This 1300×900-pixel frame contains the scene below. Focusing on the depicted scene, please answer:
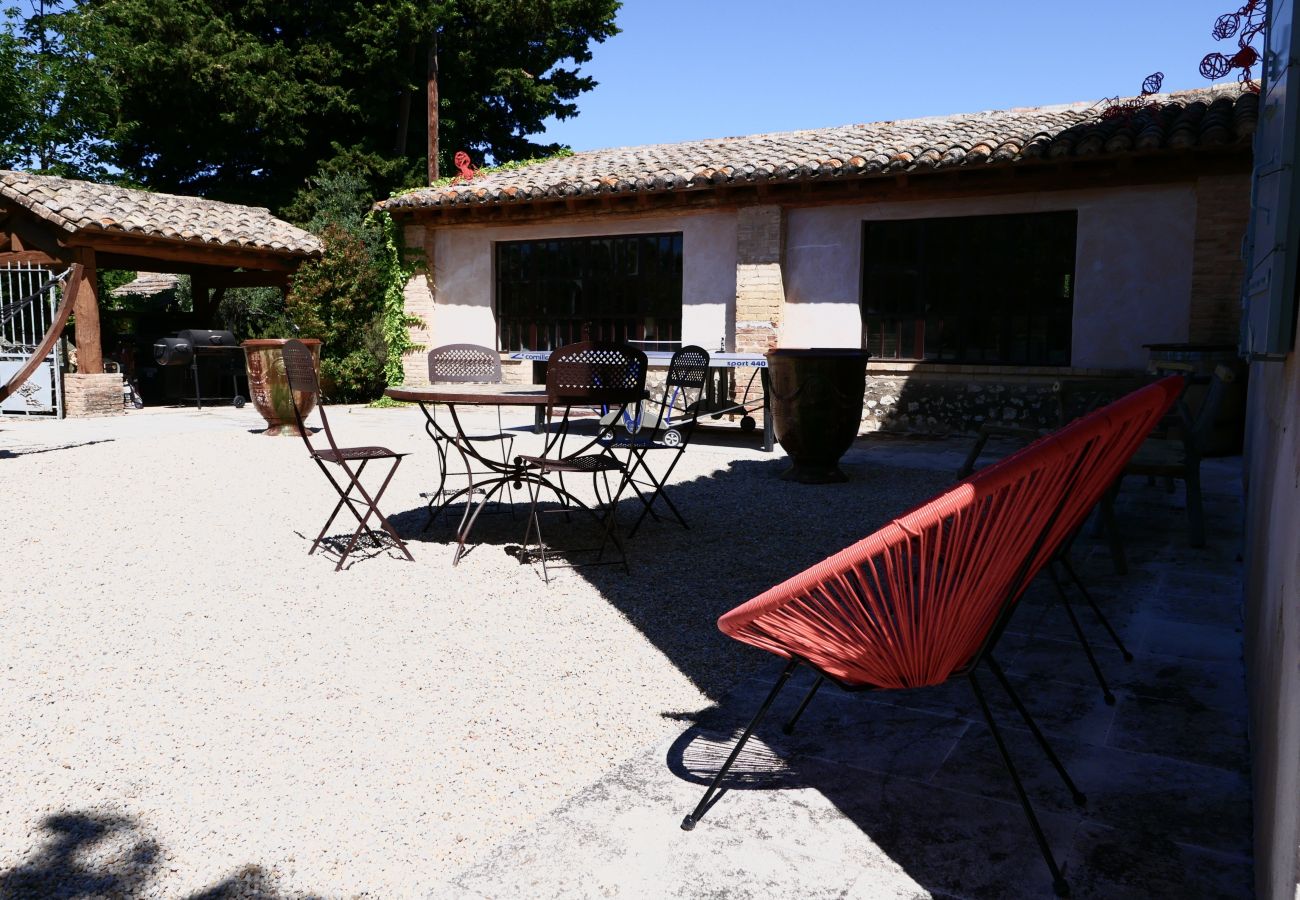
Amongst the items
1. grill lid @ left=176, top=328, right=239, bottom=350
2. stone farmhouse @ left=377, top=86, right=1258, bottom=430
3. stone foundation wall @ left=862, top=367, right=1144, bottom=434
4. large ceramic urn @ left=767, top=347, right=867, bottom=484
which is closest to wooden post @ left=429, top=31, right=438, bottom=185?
stone farmhouse @ left=377, top=86, right=1258, bottom=430

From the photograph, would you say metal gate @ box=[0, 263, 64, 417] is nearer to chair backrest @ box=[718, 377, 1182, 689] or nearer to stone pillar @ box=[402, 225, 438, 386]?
stone pillar @ box=[402, 225, 438, 386]

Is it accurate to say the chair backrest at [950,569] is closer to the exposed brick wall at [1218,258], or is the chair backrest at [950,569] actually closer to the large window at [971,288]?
the exposed brick wall at [1218,258]

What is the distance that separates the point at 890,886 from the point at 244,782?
1601 millimetres

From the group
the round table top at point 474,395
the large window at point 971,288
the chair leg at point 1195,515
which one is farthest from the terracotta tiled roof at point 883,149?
the round table top at point 474,395

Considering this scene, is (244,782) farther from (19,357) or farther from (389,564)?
(19,357)

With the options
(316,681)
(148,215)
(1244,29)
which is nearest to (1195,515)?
(1244,29)

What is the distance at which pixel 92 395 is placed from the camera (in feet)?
39.0

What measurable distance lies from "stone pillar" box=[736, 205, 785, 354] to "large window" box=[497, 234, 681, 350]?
113 cm

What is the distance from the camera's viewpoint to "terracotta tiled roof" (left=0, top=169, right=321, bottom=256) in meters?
11.8

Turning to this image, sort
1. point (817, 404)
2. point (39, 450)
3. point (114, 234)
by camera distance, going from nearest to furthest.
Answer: point (817, 404), point (39, 450), point (114, 234)

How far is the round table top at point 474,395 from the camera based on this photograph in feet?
14.8

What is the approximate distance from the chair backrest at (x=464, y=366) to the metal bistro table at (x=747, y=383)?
107 centimetres

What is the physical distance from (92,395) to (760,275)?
8.30 m

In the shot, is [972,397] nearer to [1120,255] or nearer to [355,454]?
[1120,255]
